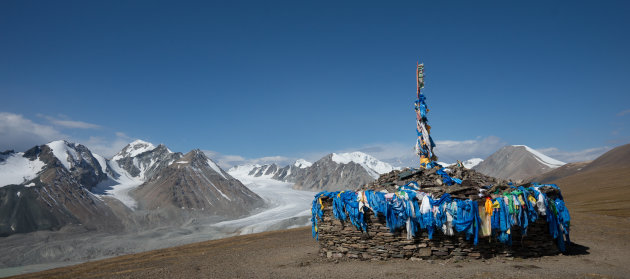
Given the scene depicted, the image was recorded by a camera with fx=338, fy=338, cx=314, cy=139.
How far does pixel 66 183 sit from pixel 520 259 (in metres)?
118

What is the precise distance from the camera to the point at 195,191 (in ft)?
426

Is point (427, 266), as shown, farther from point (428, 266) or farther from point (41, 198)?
point (41, 198)

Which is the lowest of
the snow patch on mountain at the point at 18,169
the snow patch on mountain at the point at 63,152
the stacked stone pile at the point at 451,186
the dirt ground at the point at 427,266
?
the dirt ground at the point at 427,266

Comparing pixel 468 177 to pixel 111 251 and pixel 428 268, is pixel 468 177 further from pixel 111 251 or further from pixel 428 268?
pixel 111 251

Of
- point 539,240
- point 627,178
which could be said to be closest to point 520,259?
point 539,240

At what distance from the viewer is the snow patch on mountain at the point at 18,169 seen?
308 feet

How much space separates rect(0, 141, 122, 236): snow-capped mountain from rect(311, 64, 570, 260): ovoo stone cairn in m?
89.2

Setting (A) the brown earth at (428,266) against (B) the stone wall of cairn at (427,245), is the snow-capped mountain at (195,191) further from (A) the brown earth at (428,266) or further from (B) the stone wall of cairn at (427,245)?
(B) the stone wall of cairn at (427,245)

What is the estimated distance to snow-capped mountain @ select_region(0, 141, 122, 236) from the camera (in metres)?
A: 77.4

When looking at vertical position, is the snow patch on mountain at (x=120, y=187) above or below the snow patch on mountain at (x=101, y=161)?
below

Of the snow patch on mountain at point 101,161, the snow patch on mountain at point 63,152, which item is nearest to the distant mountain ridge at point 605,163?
the snow patch on mountain at point 63,152

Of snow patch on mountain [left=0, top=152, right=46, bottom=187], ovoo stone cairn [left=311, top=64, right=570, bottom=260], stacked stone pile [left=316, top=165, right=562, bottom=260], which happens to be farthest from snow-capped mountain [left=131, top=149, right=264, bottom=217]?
ovoo stone cairn [left=311, top=64, right=570, bottom=260]

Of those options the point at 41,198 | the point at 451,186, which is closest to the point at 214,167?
the point at 41,198

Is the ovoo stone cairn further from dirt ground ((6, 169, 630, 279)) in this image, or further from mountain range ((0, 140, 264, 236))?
mountain range ((0, 140, 264, 236))
